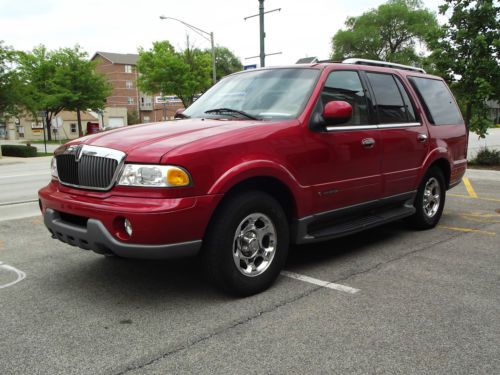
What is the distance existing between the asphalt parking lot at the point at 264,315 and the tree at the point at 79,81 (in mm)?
49391

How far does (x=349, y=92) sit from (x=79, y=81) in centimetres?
5076

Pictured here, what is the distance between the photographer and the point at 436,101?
6.16m

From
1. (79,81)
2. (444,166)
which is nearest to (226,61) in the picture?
Answer: (79,81)

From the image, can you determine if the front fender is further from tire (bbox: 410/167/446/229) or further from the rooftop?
the rooftop

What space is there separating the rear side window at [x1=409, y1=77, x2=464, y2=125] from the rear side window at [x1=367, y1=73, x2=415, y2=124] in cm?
50

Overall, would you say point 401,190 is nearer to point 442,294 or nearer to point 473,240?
point 473,240

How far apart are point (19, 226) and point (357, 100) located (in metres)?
4.72

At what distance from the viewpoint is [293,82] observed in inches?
178

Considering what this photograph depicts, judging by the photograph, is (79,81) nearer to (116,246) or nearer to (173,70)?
(173,70)

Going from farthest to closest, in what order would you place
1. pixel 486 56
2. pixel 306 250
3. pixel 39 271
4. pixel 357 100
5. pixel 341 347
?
pixel 486 56
pixel 306 250
pixel 357 100
pixel 39 271
pixel 341 347

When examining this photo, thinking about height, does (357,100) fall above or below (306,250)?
above

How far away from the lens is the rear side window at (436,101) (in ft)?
19.4

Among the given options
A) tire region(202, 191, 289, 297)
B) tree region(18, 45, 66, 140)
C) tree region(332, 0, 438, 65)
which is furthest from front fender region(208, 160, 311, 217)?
tree region(332, 0, 438, 65)

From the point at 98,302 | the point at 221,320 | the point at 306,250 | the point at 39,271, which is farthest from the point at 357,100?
the point at 39,271
